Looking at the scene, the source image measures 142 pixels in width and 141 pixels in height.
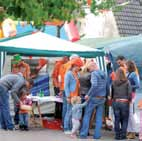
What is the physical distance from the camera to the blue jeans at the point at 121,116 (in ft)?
43.5

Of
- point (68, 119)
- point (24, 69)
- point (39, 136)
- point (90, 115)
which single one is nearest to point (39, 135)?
point (39, 136)

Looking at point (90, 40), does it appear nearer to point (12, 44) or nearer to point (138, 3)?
point (12, 44)

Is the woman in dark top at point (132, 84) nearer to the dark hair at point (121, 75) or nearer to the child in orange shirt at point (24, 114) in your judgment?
the dark hair at point (121, 75)

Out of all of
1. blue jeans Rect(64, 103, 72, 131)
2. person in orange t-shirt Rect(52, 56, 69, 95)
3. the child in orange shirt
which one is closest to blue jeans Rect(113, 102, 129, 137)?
blue jeans Rect(64, 103, 72, 131)

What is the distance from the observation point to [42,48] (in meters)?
15.5

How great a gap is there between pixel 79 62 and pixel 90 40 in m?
5.83

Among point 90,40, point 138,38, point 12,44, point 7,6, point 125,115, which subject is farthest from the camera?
point 90,40

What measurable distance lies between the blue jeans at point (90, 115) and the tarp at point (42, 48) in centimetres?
242

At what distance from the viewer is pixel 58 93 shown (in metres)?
Result: 15.9

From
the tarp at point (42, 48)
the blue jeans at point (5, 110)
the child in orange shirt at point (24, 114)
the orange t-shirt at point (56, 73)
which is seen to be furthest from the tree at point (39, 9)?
the orange t-shirt at point (56, 73)

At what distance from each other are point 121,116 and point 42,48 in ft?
10.8

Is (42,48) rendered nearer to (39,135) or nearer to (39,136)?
(39,135)

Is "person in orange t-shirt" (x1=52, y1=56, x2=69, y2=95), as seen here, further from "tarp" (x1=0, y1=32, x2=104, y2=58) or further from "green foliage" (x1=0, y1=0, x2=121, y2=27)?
"green foliage" (x1=0, y1=0, x2=121, y2=27)

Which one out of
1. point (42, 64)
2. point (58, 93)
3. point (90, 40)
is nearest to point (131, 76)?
point (58, 93)
